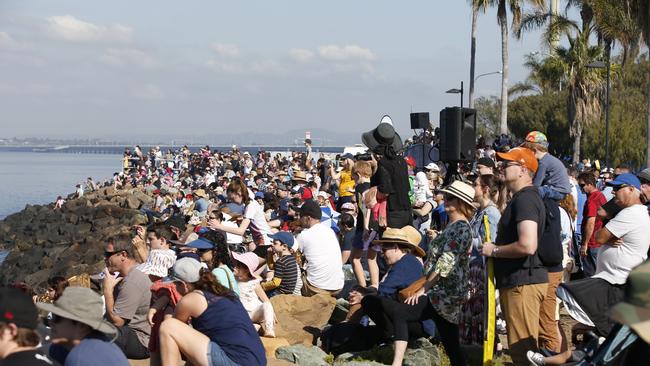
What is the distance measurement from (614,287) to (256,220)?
22.7ft

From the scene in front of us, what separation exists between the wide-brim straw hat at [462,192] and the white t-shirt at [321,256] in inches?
127

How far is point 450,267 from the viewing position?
26.2 feet

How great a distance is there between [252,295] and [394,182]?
2342mm

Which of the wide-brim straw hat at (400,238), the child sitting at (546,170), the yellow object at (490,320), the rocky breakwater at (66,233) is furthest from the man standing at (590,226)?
the rocky breakwater at (66,233)

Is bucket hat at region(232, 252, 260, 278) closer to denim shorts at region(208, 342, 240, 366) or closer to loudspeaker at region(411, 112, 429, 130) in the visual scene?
denim shorts at region(208, 342, 240, 366)

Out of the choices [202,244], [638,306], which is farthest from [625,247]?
[638,306]

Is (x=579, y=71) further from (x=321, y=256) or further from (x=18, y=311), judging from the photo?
(x=18, y=311)

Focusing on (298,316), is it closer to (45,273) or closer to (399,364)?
(399,364)

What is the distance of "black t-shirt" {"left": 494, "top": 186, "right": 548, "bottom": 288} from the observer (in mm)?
7062

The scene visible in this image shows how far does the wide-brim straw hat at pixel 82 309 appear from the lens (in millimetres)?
5398

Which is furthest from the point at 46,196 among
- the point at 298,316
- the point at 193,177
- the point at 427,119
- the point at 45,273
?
the point at 298,316

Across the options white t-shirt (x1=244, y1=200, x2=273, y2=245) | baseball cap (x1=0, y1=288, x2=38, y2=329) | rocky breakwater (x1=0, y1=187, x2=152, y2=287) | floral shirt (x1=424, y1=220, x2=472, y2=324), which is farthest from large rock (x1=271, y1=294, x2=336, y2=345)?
rocky breakwater (x1=0, y1=187, x2=152, y2=287)

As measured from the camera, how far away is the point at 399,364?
8086 millimetres

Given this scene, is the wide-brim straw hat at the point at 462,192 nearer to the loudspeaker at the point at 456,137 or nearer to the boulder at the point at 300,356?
the boulder at the point at 300,356
